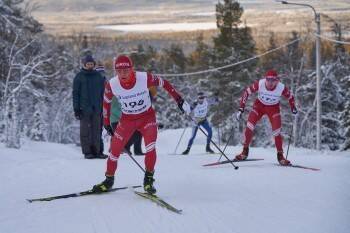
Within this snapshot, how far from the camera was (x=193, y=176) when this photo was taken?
9.07 metres

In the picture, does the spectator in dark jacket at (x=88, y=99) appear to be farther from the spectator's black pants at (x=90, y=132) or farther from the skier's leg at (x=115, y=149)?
the skier's leg at (x=115, y=149)

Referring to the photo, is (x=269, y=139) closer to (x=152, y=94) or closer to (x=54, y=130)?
(x=54, y=130)

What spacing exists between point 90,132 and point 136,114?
14.6ft

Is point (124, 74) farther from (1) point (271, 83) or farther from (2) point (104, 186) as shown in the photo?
(1) point (271, 83)

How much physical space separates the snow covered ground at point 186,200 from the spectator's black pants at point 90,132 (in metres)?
0.89

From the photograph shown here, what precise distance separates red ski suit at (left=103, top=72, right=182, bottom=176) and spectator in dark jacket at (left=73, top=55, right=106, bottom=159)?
→ 4.08m

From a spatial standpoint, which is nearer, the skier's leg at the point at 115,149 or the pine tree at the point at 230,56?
the skier's leg at the point at 115,149

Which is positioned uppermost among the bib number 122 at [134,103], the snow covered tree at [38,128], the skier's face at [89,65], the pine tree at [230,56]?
the skier's face at [89,65]

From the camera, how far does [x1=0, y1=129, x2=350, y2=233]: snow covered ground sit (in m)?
5.42

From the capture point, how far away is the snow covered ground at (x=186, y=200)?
542 centimetres

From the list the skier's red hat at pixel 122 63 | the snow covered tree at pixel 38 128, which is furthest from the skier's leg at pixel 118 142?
the snow covered tree at pixel 38 128

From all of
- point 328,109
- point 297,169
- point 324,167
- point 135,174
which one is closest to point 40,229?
point 135,174

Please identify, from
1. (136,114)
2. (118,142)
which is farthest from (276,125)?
(118,142)

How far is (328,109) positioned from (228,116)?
8.07 meters
